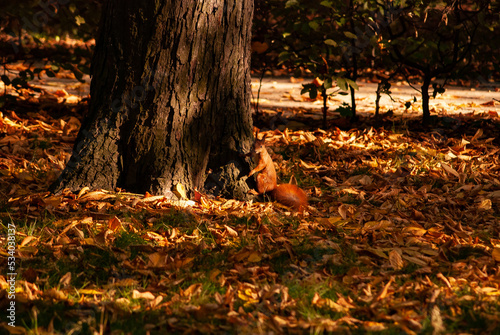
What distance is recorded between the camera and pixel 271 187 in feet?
13.0

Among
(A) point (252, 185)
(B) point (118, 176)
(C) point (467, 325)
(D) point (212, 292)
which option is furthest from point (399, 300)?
(B) point (118, 176)

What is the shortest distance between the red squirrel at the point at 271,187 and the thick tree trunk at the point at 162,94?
238 millimetres

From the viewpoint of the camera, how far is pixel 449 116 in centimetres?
605

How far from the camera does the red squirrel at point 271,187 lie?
3803 millimetres

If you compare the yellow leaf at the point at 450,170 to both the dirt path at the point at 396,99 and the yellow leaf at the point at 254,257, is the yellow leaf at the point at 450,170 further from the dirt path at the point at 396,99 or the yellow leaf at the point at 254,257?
the yellow leaf at the point at 254,257

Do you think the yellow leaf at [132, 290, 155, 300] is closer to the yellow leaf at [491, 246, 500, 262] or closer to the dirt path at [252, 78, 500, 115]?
the yellow leaf at [491, 246, 500, 262]

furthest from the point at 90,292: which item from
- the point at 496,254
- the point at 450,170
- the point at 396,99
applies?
the point at 396,99

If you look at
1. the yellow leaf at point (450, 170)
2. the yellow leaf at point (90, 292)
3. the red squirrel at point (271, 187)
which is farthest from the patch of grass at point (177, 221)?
the yellow leaf at point (450, 170)

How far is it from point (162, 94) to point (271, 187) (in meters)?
1.01

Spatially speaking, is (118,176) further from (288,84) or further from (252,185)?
(288,84)

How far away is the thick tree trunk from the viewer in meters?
3.60

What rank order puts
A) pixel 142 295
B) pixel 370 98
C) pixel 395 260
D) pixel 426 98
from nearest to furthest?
pixel 142 295 → pixel 395 260 → pixel 426 98 → pixel 370 98

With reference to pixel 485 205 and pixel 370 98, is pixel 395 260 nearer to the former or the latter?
pixel 485 205

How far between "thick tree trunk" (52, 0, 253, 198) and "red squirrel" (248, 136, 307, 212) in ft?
0.78
